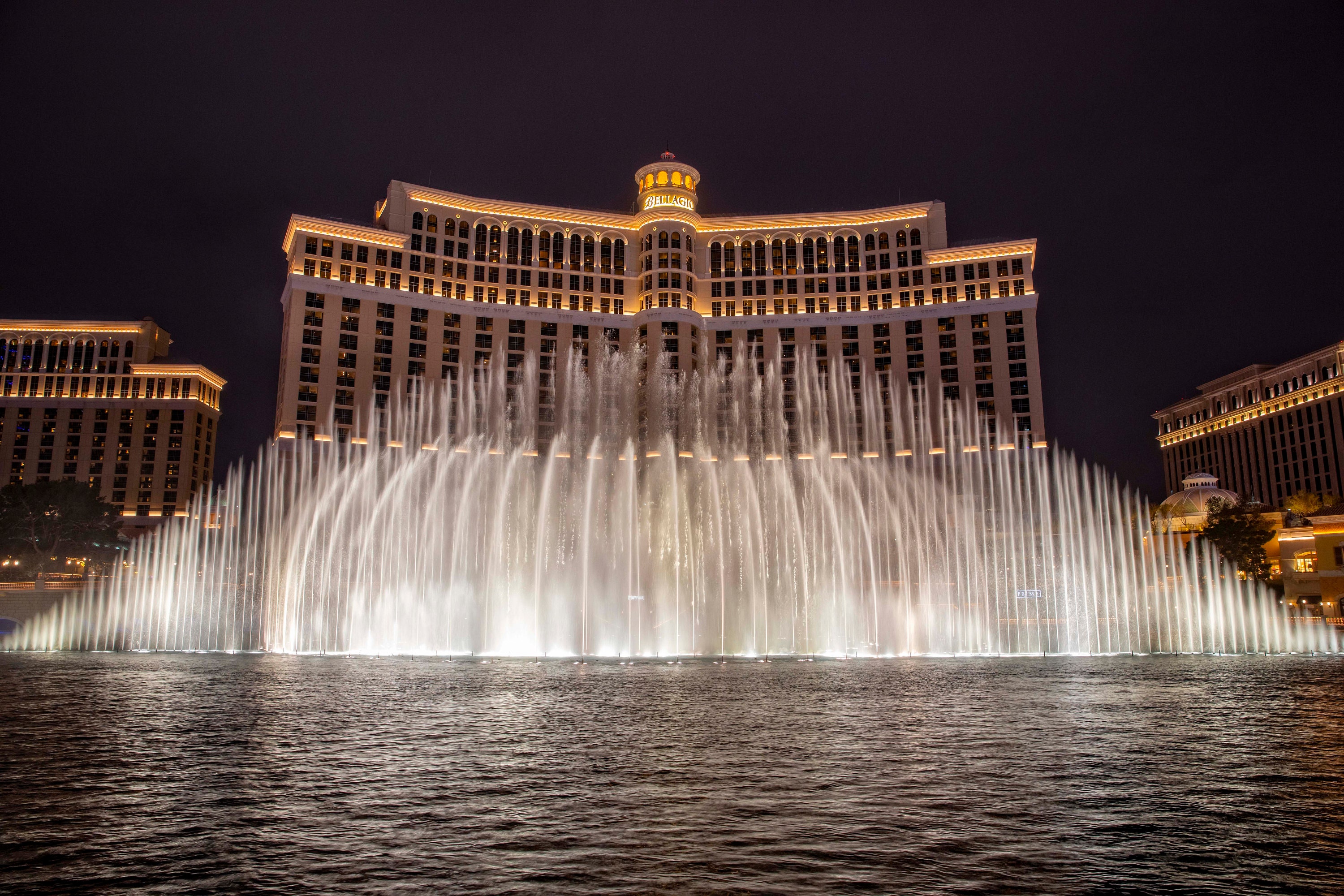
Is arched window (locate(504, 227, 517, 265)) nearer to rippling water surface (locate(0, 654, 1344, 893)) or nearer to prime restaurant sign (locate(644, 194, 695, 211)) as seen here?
prime restaurant sign (locate(644, 194, 695, 211))

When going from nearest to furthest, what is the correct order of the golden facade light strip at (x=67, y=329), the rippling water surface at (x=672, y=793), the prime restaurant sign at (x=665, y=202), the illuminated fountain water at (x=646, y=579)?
the rippling water surface at (x=672, y=793)
the illuminated fountain water at (x=646, y=579)
the prime restaurant sign at (x=665, y=202)
the golden facade light strip at (x=67, y=329)

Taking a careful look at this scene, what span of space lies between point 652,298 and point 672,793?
91.5m

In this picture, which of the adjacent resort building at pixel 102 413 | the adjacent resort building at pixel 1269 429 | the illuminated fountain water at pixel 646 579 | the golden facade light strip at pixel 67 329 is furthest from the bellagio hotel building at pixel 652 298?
the golden facade light strip at pixel 67 329

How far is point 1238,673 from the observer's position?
2631cm

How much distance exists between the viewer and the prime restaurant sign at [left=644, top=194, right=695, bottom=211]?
10300 centimetres

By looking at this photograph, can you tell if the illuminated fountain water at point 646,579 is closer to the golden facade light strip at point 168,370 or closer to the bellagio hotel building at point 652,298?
the bellagio hotel building at point 652,298

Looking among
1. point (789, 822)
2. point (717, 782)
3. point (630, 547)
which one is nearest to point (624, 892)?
point (789, 822)

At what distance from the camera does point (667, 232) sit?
332ft

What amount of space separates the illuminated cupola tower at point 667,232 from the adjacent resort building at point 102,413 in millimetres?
71717

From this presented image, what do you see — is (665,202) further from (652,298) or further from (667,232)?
(652,298)

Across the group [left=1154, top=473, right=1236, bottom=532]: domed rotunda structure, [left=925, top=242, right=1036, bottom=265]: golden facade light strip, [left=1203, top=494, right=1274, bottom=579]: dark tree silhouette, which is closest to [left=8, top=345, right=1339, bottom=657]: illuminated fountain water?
[left=1203, top=494, right=1274, bottom=579]: dark tree silhouette

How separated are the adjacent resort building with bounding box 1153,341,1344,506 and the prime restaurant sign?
7109 centimetres

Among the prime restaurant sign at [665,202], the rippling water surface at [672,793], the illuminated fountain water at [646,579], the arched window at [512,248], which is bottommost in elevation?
the rippling water surface at [672,793]

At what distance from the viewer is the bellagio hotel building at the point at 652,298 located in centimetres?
9306
